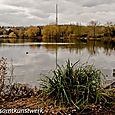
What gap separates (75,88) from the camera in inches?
199

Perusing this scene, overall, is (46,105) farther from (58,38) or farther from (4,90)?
(58,38)

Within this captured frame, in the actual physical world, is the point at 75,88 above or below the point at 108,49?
above

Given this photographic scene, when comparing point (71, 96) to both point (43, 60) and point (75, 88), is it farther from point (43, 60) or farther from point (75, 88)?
point (43, 60)

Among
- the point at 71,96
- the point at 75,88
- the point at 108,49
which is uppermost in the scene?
the point at 75,88

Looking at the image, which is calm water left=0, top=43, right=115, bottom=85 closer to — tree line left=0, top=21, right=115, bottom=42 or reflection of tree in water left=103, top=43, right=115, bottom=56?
reflection of tree in water left=103, top=43, right=115, bottom=56

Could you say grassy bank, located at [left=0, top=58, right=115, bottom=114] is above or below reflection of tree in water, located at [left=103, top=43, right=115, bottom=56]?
above

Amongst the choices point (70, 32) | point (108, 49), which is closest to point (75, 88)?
point (108, 49)

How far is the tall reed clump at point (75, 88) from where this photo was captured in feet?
16.3

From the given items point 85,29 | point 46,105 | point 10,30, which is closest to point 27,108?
point 46,105

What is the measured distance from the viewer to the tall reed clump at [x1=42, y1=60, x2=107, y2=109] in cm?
497

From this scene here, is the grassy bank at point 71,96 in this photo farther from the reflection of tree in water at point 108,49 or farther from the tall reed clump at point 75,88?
the reflection of tree in water at point 108,49

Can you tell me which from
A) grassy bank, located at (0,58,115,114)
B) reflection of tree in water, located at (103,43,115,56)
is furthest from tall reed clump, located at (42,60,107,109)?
reflection of tree in water, located at (103,43,115,56)

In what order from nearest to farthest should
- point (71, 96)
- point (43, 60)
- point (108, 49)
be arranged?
point (71, 96)
point (43, 60)
point (108, 49)

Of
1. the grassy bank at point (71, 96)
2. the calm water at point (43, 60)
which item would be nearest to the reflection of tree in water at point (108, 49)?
the calm water at point (43, 60)
